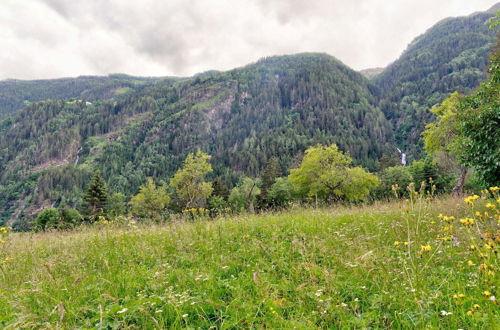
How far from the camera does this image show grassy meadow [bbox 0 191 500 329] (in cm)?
291

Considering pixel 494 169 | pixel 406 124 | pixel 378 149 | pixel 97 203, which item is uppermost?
pixel 406 124

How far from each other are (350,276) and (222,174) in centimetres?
14150

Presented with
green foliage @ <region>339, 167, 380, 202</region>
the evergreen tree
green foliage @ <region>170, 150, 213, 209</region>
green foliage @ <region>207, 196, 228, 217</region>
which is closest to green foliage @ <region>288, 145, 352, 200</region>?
green foliage @ <region>339, 167, 380, 202</region>

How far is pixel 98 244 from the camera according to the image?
660cm

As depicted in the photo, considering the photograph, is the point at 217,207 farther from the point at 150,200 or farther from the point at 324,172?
the point at 150,200

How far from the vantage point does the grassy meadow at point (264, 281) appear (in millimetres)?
2914

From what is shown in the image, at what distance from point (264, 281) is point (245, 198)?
138 feet

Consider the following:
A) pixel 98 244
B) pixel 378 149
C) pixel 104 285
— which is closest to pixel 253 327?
pixel 104 285

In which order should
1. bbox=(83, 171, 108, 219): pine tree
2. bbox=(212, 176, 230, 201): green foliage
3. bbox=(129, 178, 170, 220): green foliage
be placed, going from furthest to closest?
bbox=(212, 176, 230, 201): green foliage
bbox=(129, 178, 170, 220): green foliage
bbox=(83, 171, 108, 219): pine tree

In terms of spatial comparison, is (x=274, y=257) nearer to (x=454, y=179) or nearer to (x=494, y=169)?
(x=494, y=169)

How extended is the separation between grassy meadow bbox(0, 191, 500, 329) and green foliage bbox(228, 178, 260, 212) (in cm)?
374

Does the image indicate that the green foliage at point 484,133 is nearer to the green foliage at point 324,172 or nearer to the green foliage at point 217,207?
the green foliage at point 217,207

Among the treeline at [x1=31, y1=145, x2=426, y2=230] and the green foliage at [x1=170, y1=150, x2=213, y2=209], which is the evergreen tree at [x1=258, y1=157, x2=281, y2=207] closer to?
the treeline at [x1=31, y1=145, x2=426, y2=230]

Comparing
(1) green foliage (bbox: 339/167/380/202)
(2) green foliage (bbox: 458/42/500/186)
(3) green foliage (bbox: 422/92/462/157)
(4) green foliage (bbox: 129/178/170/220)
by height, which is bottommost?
(4) green foliage (bbox: 129/178/170/220)
